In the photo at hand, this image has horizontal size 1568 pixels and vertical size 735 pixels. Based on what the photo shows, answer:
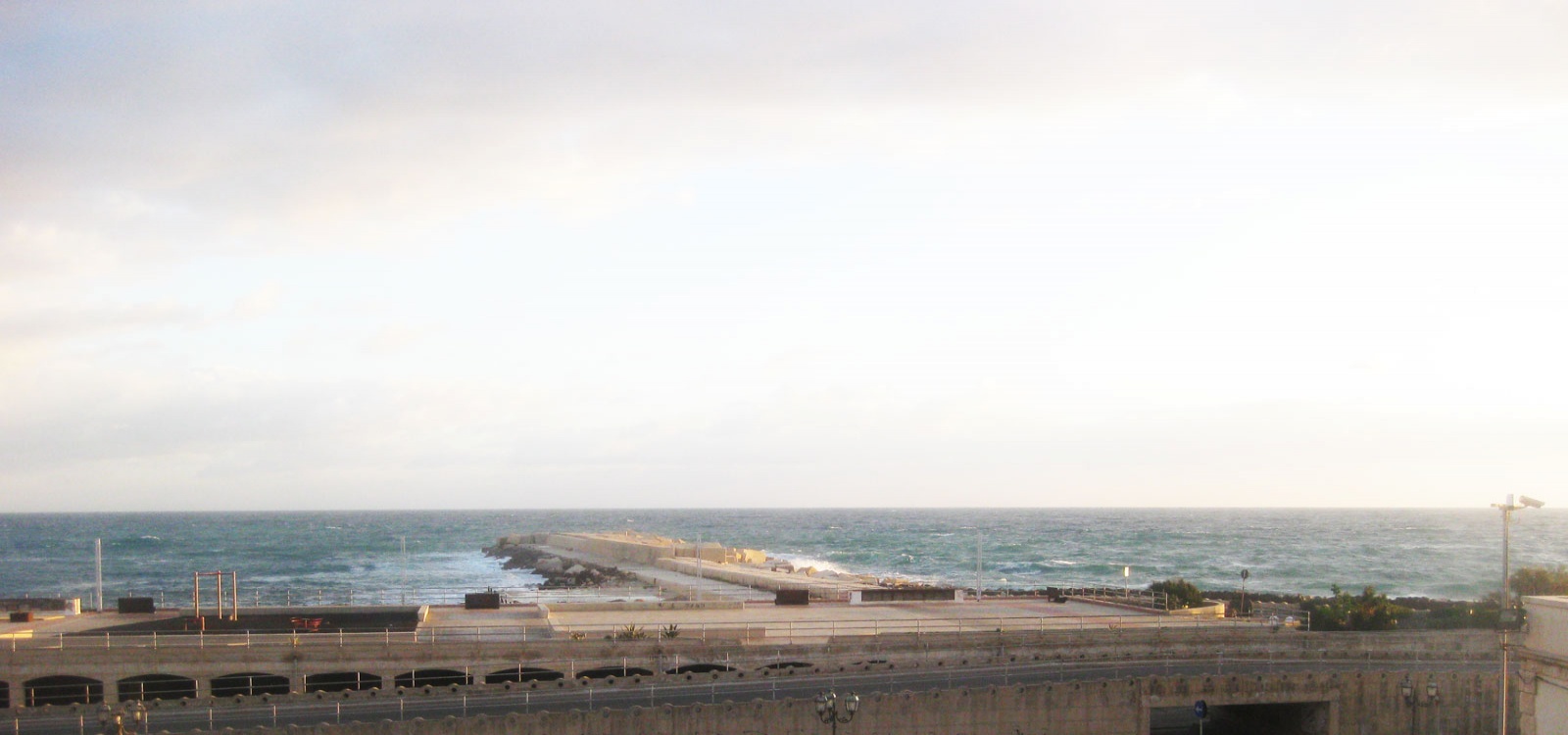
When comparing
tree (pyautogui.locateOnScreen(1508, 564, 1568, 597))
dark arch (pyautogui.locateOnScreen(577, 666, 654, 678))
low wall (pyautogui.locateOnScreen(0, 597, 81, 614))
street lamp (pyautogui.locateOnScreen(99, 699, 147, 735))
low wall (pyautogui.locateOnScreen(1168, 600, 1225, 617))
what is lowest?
low wall (pyautogui.locateOnScreen(0, 597, 81, 614))

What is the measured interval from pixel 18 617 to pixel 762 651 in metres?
27.1

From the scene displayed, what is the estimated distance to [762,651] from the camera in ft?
124

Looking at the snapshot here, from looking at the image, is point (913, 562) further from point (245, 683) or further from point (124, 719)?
point (124, 719)

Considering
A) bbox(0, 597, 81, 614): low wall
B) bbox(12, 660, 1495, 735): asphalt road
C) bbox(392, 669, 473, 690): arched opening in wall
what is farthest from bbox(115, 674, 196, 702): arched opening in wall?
bbox(0, 597, 81, 614): low wall

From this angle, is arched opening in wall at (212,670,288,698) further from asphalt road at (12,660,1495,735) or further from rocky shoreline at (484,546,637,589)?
rocky shoreline at (484,546,637,589)

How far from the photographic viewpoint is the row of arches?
34.8 m

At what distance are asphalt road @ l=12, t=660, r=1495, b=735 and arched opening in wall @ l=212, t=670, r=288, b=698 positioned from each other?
3.27 meters

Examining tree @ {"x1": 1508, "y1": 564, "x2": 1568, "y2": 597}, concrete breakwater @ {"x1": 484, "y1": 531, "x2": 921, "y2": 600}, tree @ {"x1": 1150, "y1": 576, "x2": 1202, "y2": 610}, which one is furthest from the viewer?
concrete breakwater @ {"x1": 484, "y1": 531, "x2": 921, "y2": 600}

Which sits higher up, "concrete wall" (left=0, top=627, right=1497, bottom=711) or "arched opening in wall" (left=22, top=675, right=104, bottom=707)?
"concrete wall" (left=0, top=627, right=1497, bottom=711)

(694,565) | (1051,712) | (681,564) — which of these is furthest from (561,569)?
(1051,712)

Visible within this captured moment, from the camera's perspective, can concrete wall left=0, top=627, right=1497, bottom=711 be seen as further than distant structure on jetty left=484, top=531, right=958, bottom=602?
No

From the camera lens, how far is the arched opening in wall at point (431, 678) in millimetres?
35906

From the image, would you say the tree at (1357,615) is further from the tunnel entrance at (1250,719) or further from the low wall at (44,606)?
the low wall at (44,606)

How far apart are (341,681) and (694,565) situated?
43735mm
